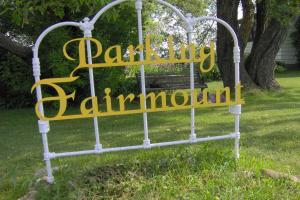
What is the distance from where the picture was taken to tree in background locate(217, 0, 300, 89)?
12.1 m

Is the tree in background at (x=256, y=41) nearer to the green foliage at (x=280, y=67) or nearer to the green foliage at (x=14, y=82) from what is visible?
the green foliage at (x=14, y=82)

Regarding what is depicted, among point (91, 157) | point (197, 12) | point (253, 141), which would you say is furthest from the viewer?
point (197, 12)

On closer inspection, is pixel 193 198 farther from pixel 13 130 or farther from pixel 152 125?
pixel 13 130

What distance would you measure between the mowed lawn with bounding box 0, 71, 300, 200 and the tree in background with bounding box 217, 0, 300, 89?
3.82 meters

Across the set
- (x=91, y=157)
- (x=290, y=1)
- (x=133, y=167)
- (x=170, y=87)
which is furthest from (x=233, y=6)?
(x=133, y=167)

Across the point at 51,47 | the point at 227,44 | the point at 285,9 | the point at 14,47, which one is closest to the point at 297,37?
the point at 227,44

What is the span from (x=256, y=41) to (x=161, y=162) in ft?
33.2

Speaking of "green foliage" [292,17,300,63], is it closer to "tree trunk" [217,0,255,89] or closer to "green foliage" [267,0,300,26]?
"tree trunk" [217,0,255,89]

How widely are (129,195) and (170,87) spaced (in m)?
8.23

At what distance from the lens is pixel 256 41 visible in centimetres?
1376

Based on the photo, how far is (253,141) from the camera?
6.38m

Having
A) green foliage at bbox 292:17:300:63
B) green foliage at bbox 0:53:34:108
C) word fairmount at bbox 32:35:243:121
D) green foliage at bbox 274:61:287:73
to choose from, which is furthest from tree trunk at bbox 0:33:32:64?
green foliage at bbox 292:17:300:63

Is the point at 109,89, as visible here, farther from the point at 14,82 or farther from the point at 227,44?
the point at 14,82

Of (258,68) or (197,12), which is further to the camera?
(197,12)
